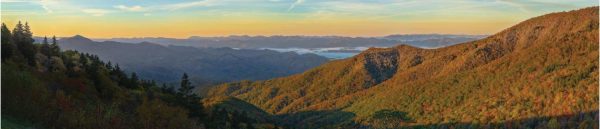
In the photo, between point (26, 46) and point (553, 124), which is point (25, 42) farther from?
point (553, 124)

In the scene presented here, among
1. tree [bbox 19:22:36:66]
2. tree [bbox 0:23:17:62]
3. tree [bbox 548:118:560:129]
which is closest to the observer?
tree [bbox 0:23:17:62]

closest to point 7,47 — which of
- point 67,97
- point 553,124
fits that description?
point 67,97

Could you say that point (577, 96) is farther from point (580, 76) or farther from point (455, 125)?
point (455, 125)

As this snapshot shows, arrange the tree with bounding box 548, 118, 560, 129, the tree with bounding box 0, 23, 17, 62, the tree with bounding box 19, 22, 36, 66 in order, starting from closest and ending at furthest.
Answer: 1. the tree with bounding box 0, 23, 17, 62
2. the tree with bounding box 19, 22, 36, 66
3. the tree with bounding box 548, 118, 560, 129

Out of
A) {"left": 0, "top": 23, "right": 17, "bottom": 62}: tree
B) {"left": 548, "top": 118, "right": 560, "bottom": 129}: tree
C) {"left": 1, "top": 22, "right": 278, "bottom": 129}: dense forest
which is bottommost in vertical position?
{"left": 548, "top": 118, "right": 560, "bottom": 129}: tree

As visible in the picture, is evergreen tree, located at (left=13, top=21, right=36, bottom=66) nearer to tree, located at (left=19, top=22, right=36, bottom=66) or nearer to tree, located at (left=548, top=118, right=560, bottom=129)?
tree, located at (left=19, top=22, right=36, bottom=66)

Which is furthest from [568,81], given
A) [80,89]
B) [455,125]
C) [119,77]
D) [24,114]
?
[24,114]

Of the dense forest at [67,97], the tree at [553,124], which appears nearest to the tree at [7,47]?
the dense forest at [67,97]

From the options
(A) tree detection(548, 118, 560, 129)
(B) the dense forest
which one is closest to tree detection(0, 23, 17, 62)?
(B) the dense forest
